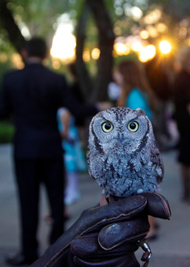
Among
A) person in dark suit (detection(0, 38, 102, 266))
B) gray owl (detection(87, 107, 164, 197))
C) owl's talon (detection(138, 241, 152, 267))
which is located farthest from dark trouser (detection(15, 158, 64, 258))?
owl's talon (detection(138, 241, 152, 267))

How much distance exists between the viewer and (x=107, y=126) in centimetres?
175

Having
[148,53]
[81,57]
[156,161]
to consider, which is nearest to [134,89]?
[156,161]

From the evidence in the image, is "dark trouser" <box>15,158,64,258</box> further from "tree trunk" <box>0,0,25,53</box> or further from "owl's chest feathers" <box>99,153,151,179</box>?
"tree trunk" <box>0,0,25,53</box>

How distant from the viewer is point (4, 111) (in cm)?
341

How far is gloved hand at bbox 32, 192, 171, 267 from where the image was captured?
63.5 inches

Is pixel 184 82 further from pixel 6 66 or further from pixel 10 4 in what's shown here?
pixel 6 66

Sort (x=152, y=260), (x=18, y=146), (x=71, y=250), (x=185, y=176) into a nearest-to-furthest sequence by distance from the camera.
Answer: (x=71, y=250) < (x=18, y=146) < (x=152, y=260) < (x=185, y=176)

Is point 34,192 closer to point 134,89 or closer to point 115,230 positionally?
point 134,89

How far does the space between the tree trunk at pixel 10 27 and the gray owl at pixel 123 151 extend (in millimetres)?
5718

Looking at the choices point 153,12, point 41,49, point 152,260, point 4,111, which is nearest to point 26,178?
point 4,111

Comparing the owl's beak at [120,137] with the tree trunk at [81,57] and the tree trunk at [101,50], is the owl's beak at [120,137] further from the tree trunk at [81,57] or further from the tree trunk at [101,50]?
the tree trunk at [81,57]

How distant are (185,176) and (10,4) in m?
5.08

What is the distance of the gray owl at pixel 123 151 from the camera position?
67.8 inches

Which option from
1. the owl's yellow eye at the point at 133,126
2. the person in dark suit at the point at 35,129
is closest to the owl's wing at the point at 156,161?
the owl's yellow eye at the point at 133,126
